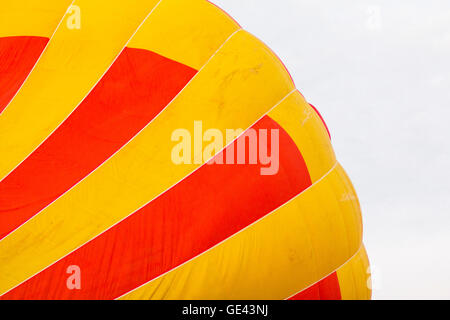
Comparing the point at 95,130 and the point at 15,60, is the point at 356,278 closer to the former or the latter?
the point at 95,130

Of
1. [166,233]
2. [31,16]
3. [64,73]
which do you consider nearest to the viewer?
[166,233]

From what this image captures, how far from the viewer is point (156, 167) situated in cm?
400

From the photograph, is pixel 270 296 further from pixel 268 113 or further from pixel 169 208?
pixel 268 113

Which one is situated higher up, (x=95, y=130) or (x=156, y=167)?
(x=95, y=130)

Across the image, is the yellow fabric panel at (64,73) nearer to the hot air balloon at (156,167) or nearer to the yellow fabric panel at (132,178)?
the hot air balloon at (156,167)

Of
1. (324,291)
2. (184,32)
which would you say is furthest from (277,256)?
(184,32)

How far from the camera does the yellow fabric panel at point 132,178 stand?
12.7 feet

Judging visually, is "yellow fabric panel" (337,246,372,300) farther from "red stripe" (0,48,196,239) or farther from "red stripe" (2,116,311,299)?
"red stripe" (0,48,196,239)

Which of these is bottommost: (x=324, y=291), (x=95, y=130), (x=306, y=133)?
(x=324, y=291)

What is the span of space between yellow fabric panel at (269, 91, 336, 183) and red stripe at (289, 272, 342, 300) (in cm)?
65

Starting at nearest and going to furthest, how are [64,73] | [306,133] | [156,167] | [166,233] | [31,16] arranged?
1. [166,233]
2. [156,167]
3. [64,73]
4. [31,16]
5. [306,133]

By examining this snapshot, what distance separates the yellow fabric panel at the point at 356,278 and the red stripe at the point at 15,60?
236cm

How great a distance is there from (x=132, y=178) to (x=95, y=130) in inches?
14.9

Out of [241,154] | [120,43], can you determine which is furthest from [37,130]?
[241,154]
